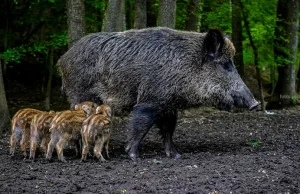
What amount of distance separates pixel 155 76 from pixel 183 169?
70.3 inches

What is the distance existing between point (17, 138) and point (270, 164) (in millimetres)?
3556

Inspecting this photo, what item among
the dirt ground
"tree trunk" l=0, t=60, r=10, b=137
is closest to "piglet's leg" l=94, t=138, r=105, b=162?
the dirt ground

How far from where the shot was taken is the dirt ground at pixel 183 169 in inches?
225

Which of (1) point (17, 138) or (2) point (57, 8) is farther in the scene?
(2) point (57, 8)

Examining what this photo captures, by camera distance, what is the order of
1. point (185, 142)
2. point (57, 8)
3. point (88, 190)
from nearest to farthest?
point (88, 190)
point (185, 142)
point (57, 8)

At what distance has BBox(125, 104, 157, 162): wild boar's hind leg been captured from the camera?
25.4ft

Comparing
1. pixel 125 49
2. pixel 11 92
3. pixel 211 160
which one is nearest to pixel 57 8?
pixel 11 92

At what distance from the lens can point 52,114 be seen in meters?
7.54

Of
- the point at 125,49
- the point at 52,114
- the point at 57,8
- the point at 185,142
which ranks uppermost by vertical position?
the point at 57,8

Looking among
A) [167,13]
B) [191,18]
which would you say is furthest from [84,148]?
[191,18]

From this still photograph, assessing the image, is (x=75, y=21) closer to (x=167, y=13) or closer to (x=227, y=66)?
(x=167, y=13)

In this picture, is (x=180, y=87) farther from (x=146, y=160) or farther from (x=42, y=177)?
(x=42, y=177)

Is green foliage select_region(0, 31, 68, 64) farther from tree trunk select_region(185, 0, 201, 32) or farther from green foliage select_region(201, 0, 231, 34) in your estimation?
green foliage select_region(201, 0, 231, 34)

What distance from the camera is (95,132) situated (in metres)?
7.22
